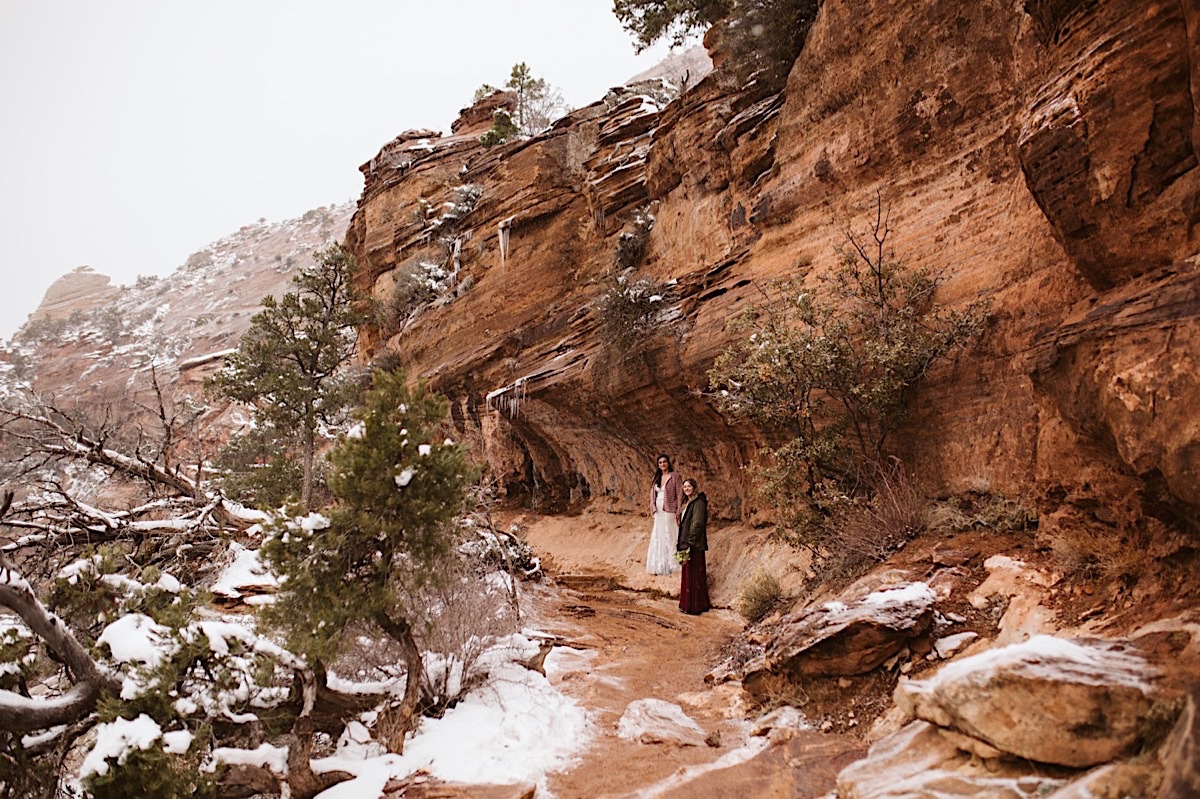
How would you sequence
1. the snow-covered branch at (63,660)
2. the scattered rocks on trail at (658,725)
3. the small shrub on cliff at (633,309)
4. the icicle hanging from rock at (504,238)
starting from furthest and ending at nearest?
the icicle hanging from rock at (504,238) < the small shrub on cliff at (633,309) < the scattered rocks on trail at (658,725) < the snow-covered branch at (63,660)

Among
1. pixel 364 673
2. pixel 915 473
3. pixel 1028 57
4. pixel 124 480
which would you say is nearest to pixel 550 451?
pixel 124 480

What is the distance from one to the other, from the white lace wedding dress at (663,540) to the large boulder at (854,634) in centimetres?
548

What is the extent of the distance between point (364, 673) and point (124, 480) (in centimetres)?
724

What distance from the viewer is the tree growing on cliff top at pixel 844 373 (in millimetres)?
7238

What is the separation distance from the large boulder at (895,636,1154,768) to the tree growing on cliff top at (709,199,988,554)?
14.8 feet

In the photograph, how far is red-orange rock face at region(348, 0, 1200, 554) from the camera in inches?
157

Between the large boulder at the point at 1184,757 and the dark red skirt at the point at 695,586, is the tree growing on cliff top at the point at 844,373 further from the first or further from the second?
the large boulder at the point at 1184,757

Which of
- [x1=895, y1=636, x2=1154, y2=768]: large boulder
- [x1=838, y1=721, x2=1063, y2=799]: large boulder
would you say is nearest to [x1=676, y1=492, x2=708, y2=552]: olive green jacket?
[x1=838, y1=721, x2=1063, y2=799]: large boulder

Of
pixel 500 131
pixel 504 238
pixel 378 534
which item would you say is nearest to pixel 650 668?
pixel 378 534

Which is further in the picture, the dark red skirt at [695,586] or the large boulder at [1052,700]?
the dark red skirt at [695,586]

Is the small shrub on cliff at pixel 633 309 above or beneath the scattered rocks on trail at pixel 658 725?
above

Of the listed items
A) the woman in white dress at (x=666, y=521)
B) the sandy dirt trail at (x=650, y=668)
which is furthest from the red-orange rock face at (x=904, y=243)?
the sandy dirt trail at (x=650, y=668)

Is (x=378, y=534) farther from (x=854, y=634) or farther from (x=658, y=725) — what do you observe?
(x=854, y=634)

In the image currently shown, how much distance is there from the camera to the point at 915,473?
7.74 metres
